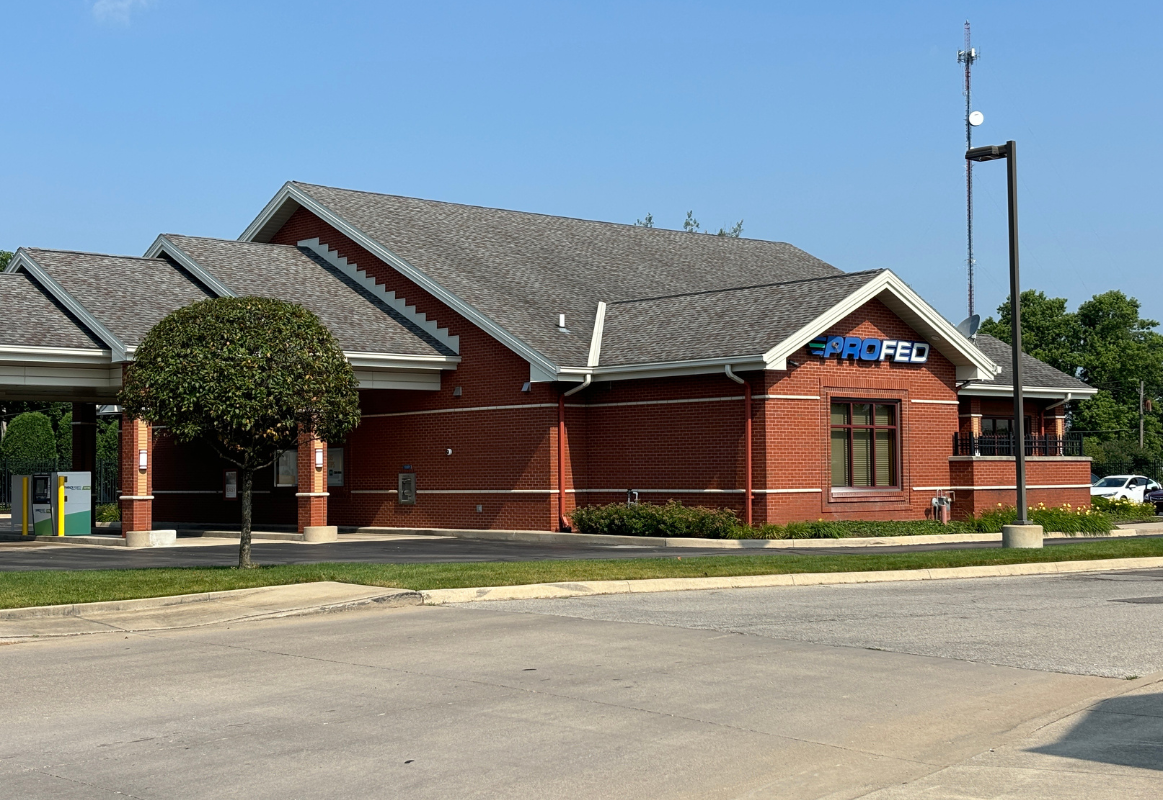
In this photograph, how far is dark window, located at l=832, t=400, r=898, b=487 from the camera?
28.6 metres

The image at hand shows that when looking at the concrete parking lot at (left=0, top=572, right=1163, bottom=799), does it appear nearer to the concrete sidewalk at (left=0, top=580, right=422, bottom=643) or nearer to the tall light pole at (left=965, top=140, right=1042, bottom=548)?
the concrete sidewalk at (left=0, top=580, right=422, bottom=643)

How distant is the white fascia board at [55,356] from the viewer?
87.0ft

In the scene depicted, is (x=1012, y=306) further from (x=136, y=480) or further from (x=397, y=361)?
(x=136, y=480)

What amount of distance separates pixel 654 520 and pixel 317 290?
1094cm

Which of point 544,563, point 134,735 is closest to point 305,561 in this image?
point 544,563

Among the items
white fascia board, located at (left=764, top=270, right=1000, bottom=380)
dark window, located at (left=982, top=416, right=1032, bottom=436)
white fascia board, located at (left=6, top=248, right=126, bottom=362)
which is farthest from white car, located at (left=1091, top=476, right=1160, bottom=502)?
white fascia board, located at (left=6, top=248, right=126, bottom=362)

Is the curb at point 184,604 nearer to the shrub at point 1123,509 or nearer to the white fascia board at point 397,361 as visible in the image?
the white fascia board at point 397,361

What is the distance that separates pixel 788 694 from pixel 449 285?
22896 millimetres

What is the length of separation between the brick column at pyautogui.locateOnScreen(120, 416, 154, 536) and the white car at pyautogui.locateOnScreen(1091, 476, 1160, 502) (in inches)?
1285

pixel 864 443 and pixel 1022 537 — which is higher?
pixel 864 443

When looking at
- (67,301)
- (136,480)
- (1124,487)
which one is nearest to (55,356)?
(67,301)

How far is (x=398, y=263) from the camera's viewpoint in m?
32.7

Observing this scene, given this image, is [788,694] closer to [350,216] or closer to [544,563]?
[544,563]

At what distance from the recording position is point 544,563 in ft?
66.1
